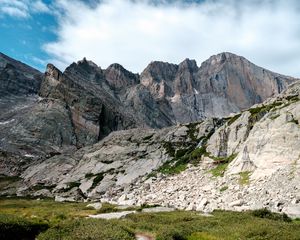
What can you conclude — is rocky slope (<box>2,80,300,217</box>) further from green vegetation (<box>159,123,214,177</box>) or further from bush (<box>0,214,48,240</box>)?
bush (<box>0,214,48,240</box>)

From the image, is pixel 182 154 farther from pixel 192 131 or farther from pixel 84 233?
pixel 84 233

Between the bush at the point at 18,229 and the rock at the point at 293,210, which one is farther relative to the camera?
the rock at the point at 293,210

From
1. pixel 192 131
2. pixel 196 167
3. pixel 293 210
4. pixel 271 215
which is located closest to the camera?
pixel 271 215

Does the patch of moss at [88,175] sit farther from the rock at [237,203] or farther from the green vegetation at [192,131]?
the rock at [237,203]

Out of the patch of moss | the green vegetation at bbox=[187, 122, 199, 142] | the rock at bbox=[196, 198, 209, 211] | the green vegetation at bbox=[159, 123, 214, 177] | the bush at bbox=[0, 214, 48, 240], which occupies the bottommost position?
the patch of moss

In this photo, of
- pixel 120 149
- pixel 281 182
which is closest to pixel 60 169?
pixel 120 149

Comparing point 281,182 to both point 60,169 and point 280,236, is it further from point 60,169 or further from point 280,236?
point 60,169

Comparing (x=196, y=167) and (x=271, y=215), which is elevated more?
(x=196, y=167)

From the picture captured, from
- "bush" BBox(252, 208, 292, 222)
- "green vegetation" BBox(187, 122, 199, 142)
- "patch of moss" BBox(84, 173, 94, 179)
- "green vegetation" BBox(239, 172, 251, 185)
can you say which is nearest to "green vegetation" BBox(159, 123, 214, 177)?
A: "green vegetation" BBox(187, 122, 199, 142)

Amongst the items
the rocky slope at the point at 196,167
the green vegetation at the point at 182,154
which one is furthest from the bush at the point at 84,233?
the green vegetation at the point at 182,154

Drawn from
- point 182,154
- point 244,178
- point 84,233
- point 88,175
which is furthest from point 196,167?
point 84,233

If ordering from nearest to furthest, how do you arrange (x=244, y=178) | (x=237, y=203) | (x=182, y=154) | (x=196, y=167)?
1. (x=237, y=203)
2. (x=244, y=178)
3. (x=196, y=167)
4. (x=182, y=154)

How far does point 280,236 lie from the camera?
82.3 feet

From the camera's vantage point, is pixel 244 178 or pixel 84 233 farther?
pixel 244 178
